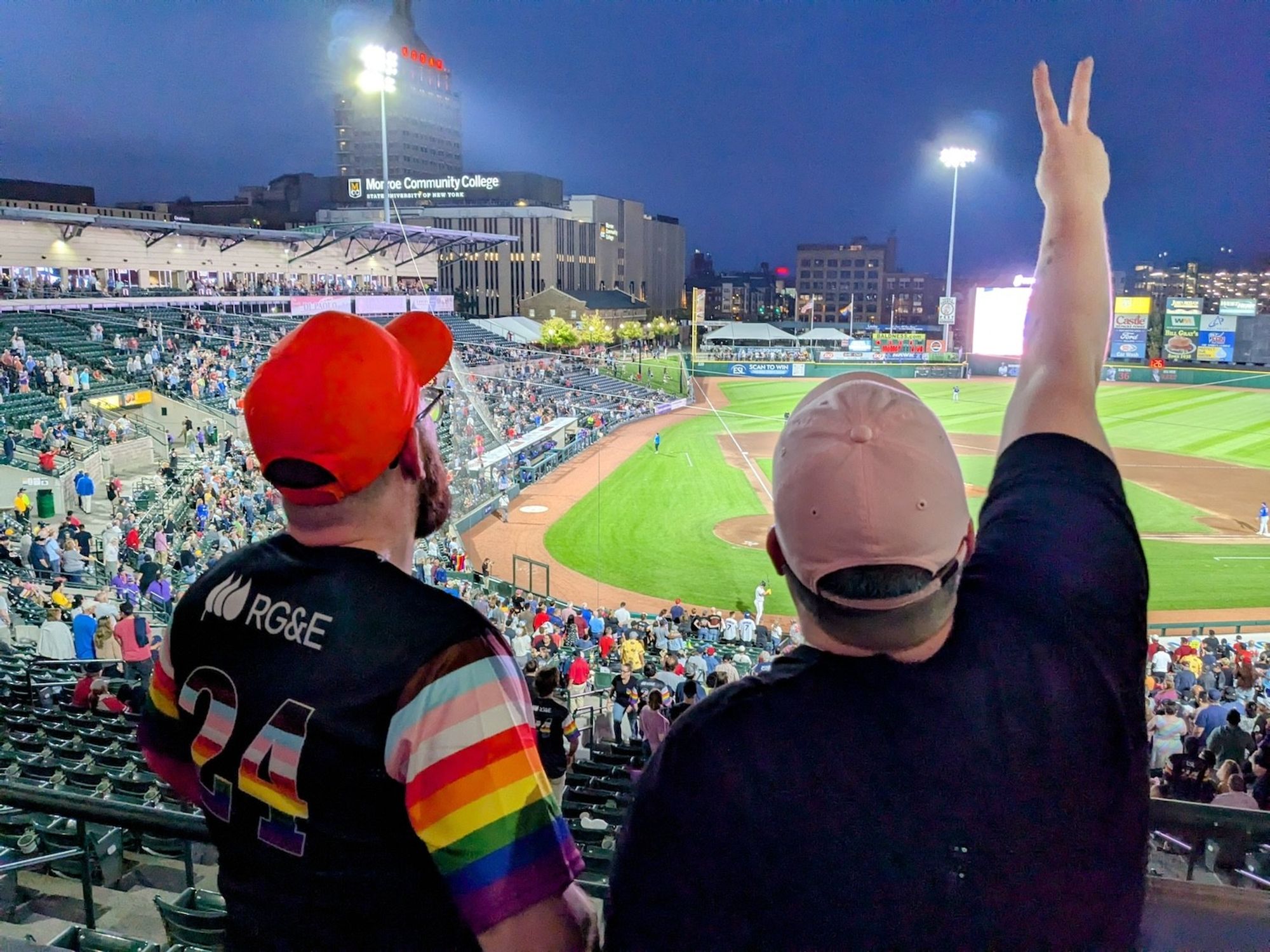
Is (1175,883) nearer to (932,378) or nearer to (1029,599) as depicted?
(1029,599)

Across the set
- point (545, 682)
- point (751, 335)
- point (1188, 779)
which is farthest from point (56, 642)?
point (751, 335)

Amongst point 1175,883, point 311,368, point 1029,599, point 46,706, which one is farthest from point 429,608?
point 46,706

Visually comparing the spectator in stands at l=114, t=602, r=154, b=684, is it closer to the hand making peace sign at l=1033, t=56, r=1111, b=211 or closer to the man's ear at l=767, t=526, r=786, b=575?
the man's ear at l=767, t=526, r=786, b=575

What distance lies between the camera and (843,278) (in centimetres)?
13012

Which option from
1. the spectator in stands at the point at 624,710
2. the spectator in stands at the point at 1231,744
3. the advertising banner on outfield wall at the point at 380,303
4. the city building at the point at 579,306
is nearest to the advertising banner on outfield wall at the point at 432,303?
the advertising banner on outfield wall at the point at 380,303

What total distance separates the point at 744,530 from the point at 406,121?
125 meters

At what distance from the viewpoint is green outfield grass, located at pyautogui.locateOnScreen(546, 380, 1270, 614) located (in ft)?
60.7

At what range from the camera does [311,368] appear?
57.9 inches

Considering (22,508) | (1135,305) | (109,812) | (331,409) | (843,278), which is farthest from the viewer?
(843,278)

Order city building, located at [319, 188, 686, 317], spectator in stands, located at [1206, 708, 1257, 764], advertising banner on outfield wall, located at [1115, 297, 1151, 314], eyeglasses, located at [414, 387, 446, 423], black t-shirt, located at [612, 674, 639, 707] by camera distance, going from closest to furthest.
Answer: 1. eyeglasses, located at [414, 387, 446, 423]
2. spectator in stands, located at [1206, 708, 1257, 764]
3. black t-shirt, located at [612, 674, 639, 707]
4. advertising banner on outfield wall, located at [1115, 297, 1151, 314]
5. city building, located at [319, 188, 686, 317]

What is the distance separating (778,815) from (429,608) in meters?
0.59

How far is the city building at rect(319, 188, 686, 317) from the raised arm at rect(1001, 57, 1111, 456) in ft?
178

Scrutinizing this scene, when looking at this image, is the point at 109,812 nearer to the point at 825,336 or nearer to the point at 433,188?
the point at 825,336

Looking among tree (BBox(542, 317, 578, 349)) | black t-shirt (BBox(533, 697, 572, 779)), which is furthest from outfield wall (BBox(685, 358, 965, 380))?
black t-shirt (BBox(533, 697, 572, 779))
